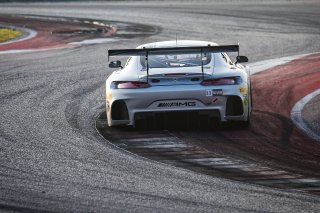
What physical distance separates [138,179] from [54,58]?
13.7m

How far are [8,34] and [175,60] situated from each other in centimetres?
1777

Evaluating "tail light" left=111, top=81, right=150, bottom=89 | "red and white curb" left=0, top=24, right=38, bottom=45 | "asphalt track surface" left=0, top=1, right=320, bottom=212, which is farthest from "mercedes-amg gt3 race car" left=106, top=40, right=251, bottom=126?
"red and white curb" left=0, top=24, right=38, bottom=45

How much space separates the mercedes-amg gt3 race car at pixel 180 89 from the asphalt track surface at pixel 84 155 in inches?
22.0

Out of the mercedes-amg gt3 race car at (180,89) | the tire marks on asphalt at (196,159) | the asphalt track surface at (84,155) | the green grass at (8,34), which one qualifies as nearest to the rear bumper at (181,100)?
the mercedes-amg gt3 race car at (180,89)

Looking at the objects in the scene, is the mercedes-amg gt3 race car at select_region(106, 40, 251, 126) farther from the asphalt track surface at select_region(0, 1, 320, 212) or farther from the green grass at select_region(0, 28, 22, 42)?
the green grass at select_region(0, 28, 22, 42)

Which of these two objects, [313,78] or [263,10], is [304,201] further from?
[263,10]

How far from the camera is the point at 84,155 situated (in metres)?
10.7

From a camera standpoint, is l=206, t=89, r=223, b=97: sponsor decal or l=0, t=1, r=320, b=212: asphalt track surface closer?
l=0, t=1, r=320, b=212: asphalt track surface

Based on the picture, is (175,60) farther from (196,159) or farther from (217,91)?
(196,159)

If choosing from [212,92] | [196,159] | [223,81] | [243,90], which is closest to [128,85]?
[212,92]

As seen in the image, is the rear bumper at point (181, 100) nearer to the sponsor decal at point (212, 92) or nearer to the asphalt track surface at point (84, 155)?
the sponsor decal at point (212, 92)

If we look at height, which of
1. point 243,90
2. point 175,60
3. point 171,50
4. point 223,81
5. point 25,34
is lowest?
point 25,34

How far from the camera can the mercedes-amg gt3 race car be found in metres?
12.0

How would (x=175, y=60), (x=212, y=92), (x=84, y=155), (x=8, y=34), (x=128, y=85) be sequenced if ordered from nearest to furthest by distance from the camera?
1. (x=84, y=155)
2. (x=212, y=92)
3. (x=128, y=85)
4. (x=175, y=60)
5. (x=8, y=34)
